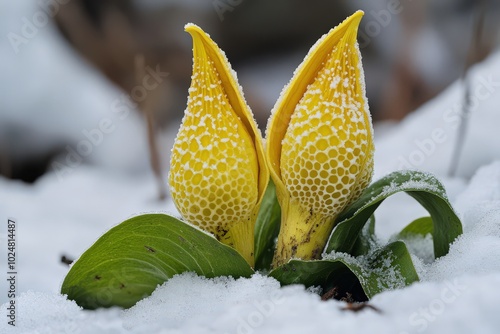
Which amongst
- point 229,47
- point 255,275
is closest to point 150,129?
point 255,275

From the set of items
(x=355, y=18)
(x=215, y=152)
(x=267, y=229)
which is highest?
(x=355, y=18)

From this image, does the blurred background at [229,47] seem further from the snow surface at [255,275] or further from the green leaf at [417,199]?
the green leaf at [417,199]

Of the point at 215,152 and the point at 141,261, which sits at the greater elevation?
the point at 215,152

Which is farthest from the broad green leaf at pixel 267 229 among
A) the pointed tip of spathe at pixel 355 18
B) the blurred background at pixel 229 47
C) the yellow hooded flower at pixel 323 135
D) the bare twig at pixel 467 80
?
the blurred background at pixel 229 47

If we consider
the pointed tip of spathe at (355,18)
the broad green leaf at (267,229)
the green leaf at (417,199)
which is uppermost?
the pointed tip of spathe at (355,18)

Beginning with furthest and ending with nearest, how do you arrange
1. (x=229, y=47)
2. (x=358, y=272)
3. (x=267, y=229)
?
1. (x=229, y=47)
2. (x=267, y=229)
3. (x=358, y=272)

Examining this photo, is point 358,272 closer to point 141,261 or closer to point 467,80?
point 141,261

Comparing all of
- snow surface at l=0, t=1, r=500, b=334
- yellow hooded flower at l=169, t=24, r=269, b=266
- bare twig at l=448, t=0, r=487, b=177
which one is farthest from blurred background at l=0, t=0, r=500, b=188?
yellow hooded flower at l=169, t=24, r=269, b=266

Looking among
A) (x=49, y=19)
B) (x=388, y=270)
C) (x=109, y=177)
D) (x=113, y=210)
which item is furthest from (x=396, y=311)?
(x=49, y=19)
